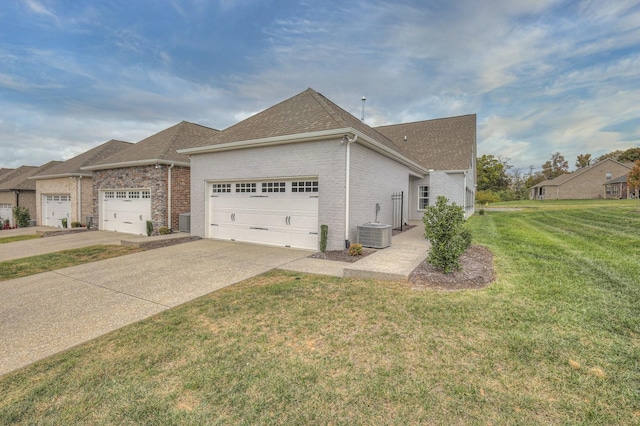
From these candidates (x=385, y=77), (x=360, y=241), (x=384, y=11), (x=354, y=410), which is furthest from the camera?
(x=385, y=77)

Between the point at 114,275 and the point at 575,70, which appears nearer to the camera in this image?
the point at 114,275

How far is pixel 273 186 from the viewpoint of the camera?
9.92 metres

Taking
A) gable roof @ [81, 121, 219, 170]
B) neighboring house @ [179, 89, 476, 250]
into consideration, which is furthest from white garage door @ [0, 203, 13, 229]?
neighboring house @ [179, 89, 476, 250]

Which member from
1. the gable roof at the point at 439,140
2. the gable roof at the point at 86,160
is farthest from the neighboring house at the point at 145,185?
the gable roof at the point at 439,140

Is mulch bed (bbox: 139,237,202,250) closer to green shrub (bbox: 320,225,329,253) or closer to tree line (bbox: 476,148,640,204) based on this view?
green shrub (bbox: 320,225,329,253)

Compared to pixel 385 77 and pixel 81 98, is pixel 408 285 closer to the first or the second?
pixel 385 77

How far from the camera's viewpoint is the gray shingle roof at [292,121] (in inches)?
351

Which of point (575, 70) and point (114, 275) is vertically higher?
point (575, 70)

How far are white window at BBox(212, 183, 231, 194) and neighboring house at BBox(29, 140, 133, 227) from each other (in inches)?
431

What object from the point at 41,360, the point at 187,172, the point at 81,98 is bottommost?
the point at 41,360

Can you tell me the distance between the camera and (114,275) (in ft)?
21.7

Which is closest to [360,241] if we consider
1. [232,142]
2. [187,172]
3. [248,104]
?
[232,142]

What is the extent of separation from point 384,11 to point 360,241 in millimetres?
8180

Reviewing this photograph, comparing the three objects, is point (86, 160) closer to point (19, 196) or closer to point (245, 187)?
point (19, 196)
